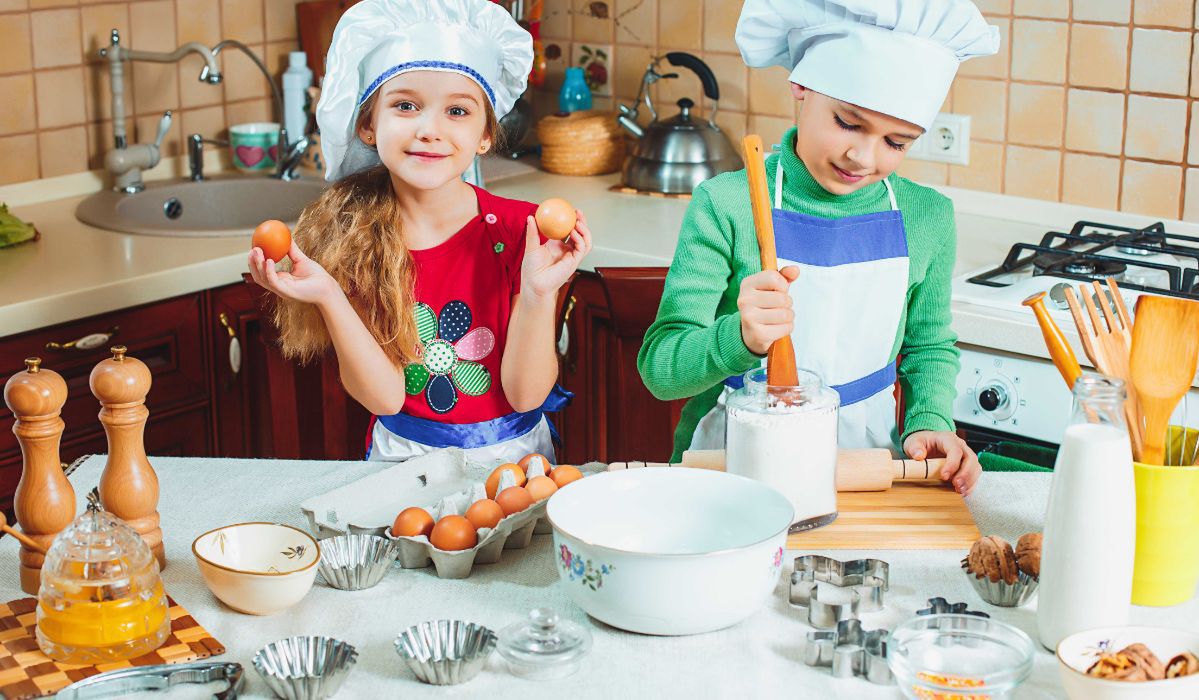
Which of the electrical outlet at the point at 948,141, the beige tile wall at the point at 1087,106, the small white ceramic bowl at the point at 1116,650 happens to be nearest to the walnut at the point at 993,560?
the small white ceramic bowl at the point at 1116,650

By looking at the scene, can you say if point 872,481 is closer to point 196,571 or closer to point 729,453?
point 729,453

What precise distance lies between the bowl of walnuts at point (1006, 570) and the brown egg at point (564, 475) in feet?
1.22

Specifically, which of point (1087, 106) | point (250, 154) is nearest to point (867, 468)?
point (1087, 106)

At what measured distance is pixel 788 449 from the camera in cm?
118

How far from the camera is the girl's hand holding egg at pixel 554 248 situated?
1.29m

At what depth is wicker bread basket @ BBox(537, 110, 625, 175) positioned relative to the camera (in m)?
2.76

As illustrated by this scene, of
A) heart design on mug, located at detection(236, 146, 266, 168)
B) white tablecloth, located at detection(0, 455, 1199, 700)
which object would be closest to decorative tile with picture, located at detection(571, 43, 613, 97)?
heart design on mug, located at detection(236, 146, 266, 168)

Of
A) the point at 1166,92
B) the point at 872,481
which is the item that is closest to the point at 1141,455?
the point at 872,481

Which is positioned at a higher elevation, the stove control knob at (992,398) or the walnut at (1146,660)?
the walnut at (1146,660)

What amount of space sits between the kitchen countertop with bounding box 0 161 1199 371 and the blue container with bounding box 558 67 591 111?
319 mm

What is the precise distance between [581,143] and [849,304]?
1.31 metres

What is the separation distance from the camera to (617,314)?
200 cm

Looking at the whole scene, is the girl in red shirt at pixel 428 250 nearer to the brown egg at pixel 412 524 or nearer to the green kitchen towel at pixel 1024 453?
the brown egg at pixel 412 524

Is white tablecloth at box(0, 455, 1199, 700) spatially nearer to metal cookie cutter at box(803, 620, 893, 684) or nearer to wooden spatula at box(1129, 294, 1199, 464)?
metal cookie cutter at box(803, 620, 893, 684)
